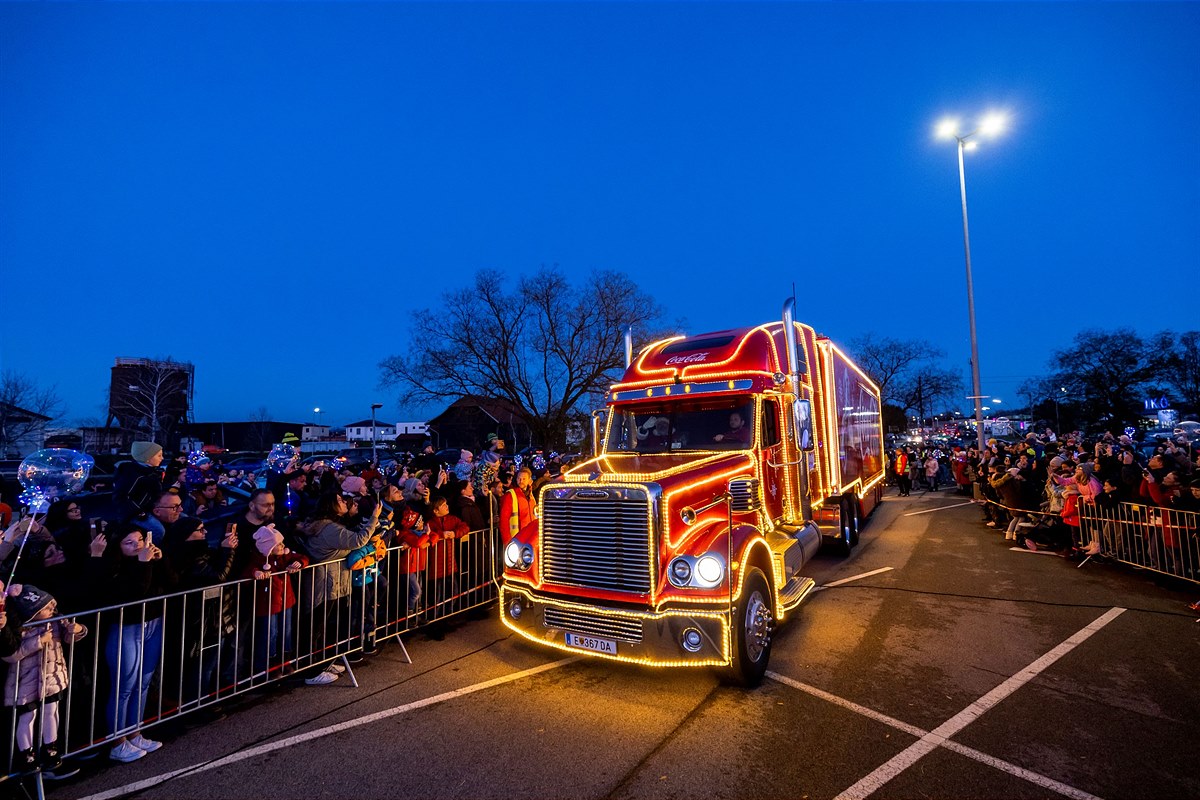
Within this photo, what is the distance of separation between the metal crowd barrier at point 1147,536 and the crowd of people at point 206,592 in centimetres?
915

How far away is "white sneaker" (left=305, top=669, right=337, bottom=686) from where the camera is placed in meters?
5.25

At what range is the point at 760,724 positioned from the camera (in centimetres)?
429

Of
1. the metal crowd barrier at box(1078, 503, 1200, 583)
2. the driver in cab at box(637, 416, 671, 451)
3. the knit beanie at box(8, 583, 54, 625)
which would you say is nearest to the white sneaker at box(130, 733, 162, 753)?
the knit beanie at box(8, 583, 54, 625)

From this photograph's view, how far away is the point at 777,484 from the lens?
6375 mm

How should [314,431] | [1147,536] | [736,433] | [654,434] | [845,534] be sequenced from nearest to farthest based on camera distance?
[736,433], [654,434], [1147,536], [845,534], [314,431]

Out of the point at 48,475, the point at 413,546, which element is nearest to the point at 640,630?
the point at 413,546

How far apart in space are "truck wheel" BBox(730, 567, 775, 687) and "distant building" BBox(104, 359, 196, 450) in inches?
1906

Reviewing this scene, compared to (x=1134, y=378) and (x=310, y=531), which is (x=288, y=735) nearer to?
(x=310, y=531)

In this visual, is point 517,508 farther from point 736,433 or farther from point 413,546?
point 736,433

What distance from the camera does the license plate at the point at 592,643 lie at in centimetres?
476

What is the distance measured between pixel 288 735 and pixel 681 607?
3217 mm

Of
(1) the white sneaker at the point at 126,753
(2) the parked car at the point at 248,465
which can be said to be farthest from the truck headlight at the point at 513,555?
(2) the parked car at the point at 248,465

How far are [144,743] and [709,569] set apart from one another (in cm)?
449

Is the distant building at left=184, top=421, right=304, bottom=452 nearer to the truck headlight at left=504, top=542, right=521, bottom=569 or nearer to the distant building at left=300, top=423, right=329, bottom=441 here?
the distant building at left=300, top=423, right=329, bottom=441
